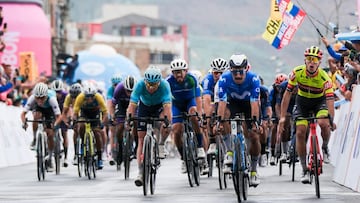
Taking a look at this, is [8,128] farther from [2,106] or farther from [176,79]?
[176,79]

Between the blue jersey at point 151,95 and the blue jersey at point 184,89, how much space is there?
1.90 meters

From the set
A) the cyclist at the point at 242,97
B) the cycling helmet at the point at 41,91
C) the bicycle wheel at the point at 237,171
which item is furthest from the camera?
the cycling helmet at the point at 41,91

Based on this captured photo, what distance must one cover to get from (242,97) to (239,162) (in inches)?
65.0

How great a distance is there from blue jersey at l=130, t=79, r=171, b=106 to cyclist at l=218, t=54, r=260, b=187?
137 cm

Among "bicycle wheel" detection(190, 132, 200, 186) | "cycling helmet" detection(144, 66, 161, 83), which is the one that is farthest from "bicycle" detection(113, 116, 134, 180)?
"cycling helmet" detection(144, 66, 161, 83)

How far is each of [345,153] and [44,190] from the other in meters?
4.86

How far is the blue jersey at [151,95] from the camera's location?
1933 cm

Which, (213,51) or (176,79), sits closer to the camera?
(176,79)

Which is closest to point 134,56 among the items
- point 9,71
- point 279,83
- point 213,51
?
point 213,51

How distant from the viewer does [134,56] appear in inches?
5999

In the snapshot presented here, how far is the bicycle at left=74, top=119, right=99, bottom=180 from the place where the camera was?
78.6 feet

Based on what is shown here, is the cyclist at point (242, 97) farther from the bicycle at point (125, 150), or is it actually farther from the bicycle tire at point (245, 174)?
the bicycle at point (125, 150)

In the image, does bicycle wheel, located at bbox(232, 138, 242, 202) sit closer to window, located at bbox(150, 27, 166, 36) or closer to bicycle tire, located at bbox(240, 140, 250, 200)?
bicycle tire, located at bbox(240, 140, 250, 200)

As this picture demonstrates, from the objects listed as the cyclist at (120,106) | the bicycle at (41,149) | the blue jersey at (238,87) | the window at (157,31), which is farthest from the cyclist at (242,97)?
the window at (157,31)
